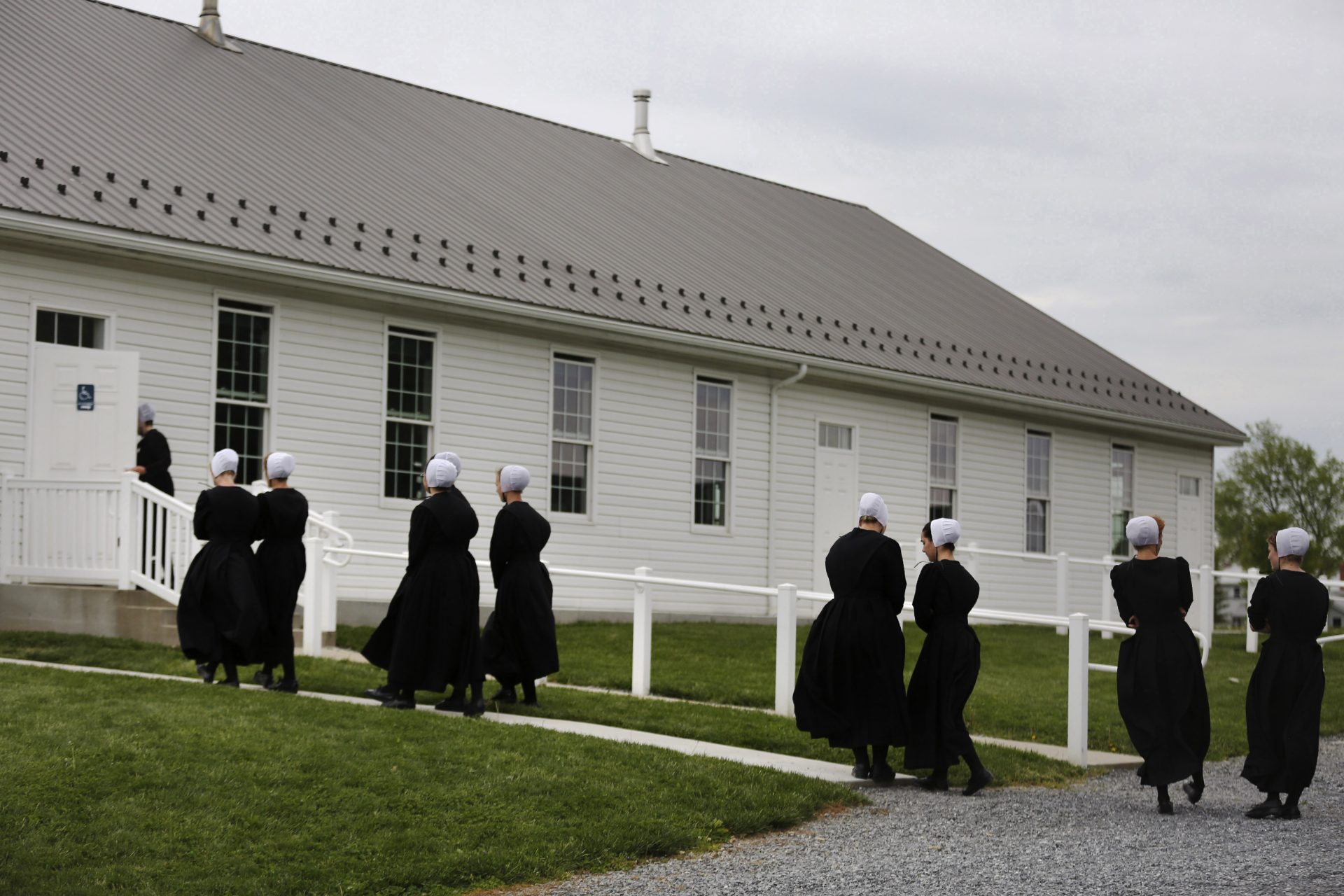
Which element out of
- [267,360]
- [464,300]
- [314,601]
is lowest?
[314,601]

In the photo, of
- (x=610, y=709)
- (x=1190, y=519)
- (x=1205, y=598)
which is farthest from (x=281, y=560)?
(x=1190, y=519)

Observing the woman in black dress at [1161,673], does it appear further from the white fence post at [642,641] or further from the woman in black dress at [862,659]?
the white fence post at [642,641]

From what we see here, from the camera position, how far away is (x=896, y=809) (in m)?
9.82

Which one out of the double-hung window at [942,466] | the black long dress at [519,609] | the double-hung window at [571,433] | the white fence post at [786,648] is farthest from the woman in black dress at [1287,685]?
the double-hung window at [942,466]

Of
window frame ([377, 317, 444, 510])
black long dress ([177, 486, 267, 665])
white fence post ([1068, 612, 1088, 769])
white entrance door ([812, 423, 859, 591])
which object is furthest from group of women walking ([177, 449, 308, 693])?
white entrance door ([812, 423, 859, 591])

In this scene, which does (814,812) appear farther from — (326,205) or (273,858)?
(326,205)

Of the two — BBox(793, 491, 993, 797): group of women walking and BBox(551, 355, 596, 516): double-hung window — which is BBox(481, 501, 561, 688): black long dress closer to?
BBox(793, 491, 993, 797): group of women walking

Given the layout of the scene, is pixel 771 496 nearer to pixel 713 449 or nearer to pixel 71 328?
pixel 713 449

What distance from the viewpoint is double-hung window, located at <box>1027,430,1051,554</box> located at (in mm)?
27188

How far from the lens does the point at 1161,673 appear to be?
34.4ft

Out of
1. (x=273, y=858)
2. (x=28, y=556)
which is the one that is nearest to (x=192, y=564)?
(x=28, y=556)

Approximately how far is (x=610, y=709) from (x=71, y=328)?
7.06 metres

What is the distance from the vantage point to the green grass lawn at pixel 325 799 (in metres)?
7.84

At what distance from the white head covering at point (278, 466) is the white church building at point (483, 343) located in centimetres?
332
